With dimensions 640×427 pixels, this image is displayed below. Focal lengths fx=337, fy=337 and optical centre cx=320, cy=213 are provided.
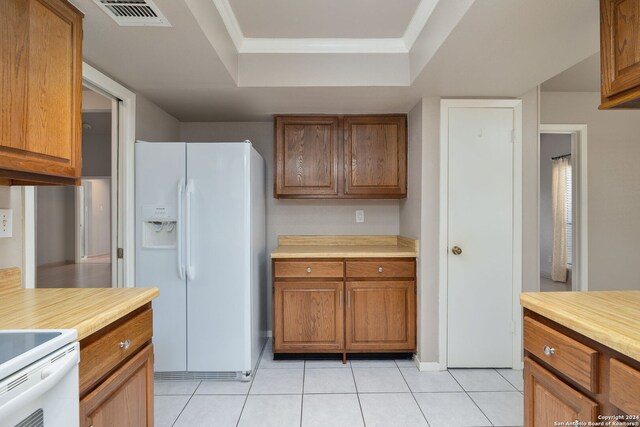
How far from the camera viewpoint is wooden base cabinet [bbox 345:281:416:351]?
8.81 ft

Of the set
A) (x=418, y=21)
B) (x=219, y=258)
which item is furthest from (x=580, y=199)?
(x=219, y=258)

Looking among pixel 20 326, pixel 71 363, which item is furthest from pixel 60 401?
pixel 20 326

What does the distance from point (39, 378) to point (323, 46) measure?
222 centimetres

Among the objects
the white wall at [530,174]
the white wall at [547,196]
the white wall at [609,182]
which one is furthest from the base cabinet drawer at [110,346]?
the white wall at [547,196]

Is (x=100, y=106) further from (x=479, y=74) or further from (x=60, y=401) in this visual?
(x=479, y=74)

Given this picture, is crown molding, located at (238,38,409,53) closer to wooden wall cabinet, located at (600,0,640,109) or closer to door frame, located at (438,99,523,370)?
door frame, located at (438,99,523,370)

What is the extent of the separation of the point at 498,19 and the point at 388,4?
0.63 meters

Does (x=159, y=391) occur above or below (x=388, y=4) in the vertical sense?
below

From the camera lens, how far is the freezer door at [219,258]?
2365mm

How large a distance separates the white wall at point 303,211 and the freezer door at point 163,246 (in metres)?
0.95

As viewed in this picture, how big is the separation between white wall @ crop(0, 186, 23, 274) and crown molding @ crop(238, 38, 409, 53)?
151cm

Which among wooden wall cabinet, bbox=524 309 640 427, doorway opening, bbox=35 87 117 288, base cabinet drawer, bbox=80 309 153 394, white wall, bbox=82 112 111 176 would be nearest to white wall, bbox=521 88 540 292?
wooden wall cabinet, bbox=524 309 640 427

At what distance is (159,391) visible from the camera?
2297mm

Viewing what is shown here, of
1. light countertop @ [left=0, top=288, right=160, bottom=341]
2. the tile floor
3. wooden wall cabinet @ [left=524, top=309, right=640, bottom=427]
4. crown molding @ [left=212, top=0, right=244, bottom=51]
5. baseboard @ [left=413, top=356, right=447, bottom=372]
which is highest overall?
crown molding @ [left=212, top=0, right=244, bottom=51]
